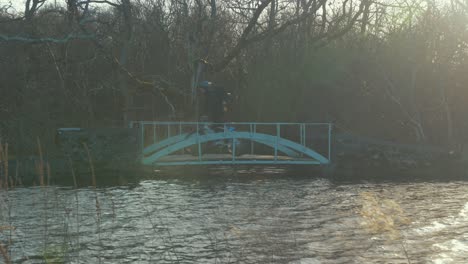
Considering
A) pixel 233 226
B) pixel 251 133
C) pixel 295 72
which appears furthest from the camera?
pixel 295 72

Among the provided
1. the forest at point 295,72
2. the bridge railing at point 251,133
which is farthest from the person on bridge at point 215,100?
the forest at point 295,72

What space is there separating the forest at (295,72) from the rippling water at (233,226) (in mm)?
8578

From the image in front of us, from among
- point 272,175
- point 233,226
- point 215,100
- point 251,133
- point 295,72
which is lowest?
point 272,175

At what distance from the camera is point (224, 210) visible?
1379cm

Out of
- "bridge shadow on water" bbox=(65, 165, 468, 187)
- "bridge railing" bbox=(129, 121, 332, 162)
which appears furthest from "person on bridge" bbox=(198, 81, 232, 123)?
"bridge shadow on water" bbox=(65, 165, 468, 187)

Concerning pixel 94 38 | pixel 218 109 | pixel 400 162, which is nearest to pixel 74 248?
pixel 94 38

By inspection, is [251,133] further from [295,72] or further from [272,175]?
[295,72]

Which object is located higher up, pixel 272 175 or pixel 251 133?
pixel 251 133

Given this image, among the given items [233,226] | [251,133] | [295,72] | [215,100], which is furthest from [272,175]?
[233,226]

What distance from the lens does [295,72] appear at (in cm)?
2920

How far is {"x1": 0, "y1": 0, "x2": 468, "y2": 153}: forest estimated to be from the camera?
26000 mm

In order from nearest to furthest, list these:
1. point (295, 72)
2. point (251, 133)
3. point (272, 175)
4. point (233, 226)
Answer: point (233, 226) → point (251, 133) → point (272, 175) → point (295, 72)

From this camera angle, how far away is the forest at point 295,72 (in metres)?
26.0

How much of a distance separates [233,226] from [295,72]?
22.3m
